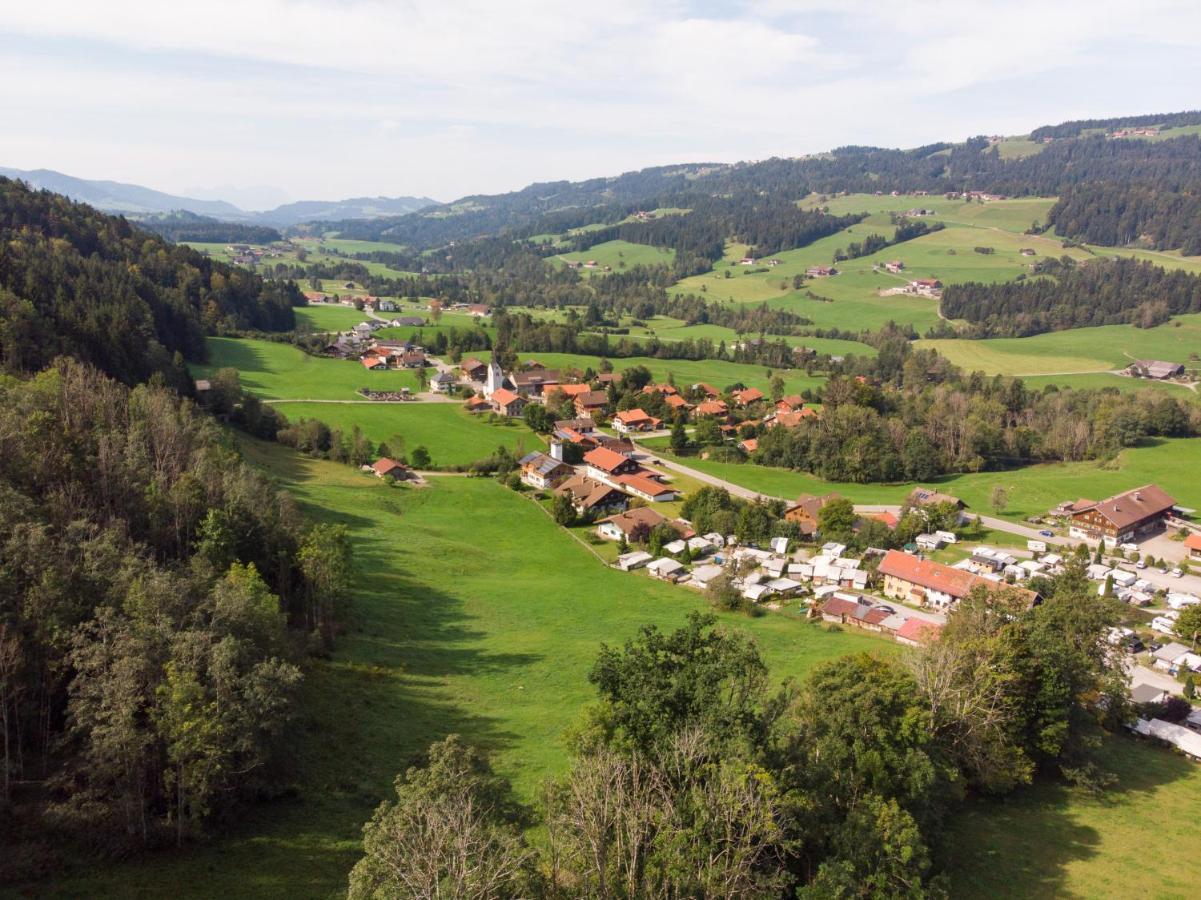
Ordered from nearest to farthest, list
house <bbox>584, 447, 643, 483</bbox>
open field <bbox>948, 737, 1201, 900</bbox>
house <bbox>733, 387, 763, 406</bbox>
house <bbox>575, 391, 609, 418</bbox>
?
open field <bbox>948, 737, 1201, 900</bbox>, house <bbox>584, 447, 643, 483</bbox>, house <bbox>575, 391, 609, 418</bbox>, house <bbox>733, 387, 763, 406</bbox>

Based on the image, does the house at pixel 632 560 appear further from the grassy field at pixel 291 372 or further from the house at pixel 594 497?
the grassy field at pixel 291 372

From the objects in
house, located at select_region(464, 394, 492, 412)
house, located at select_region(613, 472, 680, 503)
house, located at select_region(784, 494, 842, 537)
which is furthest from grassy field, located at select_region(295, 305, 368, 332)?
house, located at select_region(784, 494, 842, 537)

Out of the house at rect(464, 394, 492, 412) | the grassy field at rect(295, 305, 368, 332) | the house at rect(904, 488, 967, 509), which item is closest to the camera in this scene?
the house at rect(904, 488, 967, 509)

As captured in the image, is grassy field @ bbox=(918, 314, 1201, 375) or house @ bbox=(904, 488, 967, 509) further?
grassy field @ bbox=(918, 314, 1201, 375)

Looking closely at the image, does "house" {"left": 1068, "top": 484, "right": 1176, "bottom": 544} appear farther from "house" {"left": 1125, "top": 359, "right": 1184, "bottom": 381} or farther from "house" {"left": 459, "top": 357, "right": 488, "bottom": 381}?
"house" {"left": 459, "top": 357, "right": 488, "bottom": 381}

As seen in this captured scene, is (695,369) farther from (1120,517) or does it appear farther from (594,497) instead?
(1120,517)

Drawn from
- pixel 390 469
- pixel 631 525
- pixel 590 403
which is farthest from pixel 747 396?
pixel 390 469
